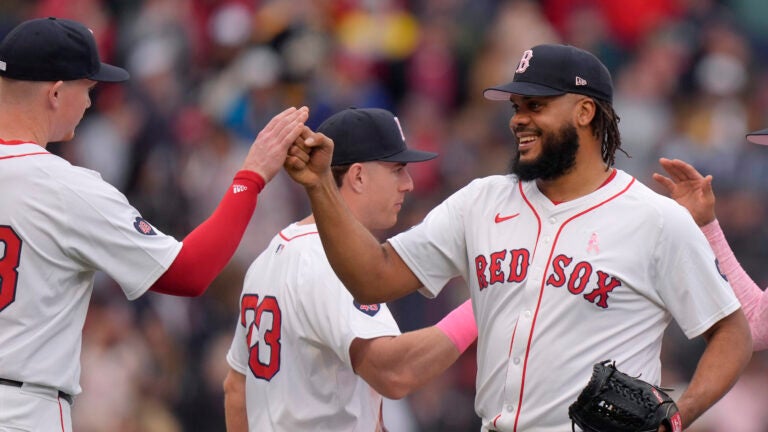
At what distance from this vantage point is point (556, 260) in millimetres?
4629

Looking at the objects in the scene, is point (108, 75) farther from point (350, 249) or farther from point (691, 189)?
point (691, 189)

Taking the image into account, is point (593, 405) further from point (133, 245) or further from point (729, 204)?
point (729, 204)

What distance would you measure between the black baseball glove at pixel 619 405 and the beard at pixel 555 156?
0.75 m

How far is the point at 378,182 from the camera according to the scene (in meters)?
5.72

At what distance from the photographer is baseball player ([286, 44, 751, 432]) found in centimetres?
455

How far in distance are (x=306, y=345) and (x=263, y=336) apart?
20 centimetres

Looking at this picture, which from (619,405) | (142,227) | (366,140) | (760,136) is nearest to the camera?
(619,405)

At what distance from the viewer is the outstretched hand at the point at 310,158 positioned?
15.5 feet

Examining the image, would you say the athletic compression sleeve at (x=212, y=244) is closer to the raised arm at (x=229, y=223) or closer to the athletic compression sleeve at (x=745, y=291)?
the raised arm at (x=229, y=223)

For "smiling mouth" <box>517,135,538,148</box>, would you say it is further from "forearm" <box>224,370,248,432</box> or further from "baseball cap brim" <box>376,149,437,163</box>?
"forearm" <box>224,370,248,432</box>

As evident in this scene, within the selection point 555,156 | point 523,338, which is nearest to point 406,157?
point 555,156

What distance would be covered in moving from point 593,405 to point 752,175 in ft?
21.2

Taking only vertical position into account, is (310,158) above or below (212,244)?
above

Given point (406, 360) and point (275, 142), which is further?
point (406, 360)
